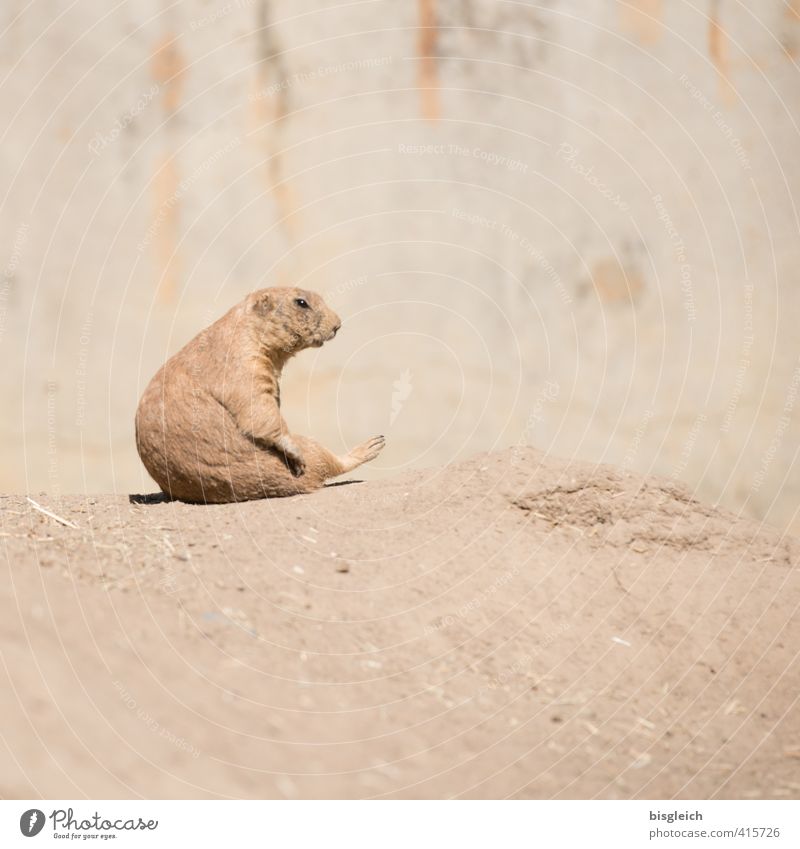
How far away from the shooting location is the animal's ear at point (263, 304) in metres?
6.82

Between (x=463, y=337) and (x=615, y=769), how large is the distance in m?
6.44

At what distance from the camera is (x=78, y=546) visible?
204 inches

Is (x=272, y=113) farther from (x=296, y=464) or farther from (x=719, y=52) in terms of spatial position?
(x=296, y=464)

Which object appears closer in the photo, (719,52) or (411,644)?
(411,644)

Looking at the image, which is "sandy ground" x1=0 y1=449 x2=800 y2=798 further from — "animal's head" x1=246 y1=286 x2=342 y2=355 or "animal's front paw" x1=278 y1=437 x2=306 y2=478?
"animal's head" x1=246 y1=286 x2=342 y2=355

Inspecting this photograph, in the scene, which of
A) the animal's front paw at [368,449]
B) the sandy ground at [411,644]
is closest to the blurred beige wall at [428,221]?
the animal's front paw at [368,449]

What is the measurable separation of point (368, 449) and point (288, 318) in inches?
53.5

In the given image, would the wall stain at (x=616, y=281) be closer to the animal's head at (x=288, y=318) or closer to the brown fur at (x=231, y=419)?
the animal's head at (x=288, y=318)

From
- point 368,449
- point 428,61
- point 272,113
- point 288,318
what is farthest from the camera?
point 272,113

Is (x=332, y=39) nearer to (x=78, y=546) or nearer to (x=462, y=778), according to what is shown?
(x=78, y=546)

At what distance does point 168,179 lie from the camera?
9.85 metres

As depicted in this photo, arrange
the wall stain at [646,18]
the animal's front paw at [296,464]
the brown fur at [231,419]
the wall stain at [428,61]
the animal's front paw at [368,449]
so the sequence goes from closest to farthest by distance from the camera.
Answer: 1. the brown fur at [231,419]
2. the animal's front paw at [296,464]
3. the animal's front paw at [368,449]
4. the wall stain at [646,18]
5. the wall stain at [428,61]

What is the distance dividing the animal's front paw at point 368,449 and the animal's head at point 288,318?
1.01 m

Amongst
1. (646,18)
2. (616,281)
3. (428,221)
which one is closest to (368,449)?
(428,221)
